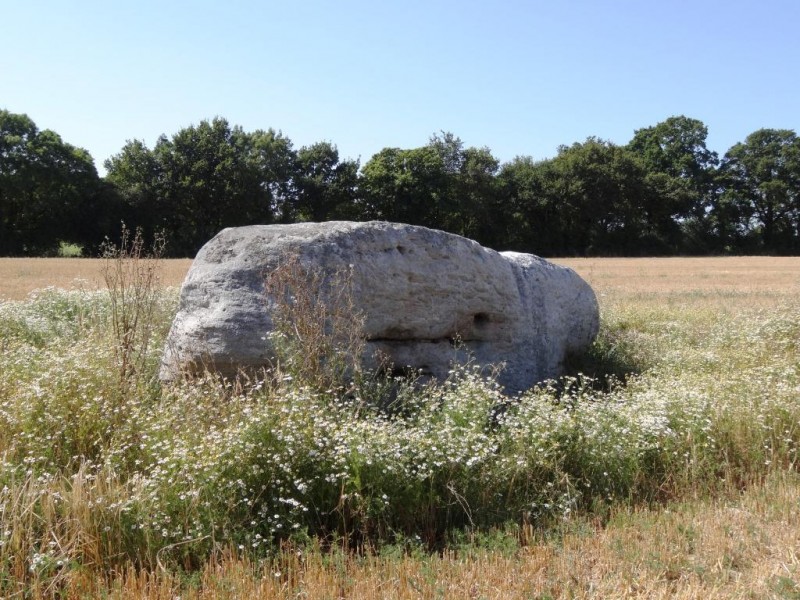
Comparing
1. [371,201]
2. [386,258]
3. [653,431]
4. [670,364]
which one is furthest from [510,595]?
[371,201]

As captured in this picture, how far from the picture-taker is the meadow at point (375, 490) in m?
4.12

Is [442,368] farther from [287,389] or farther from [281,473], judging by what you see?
[281,473]

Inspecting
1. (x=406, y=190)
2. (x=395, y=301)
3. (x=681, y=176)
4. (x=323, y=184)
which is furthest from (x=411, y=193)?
(x=395, y=301)

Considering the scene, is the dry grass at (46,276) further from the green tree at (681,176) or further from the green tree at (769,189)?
the green tree at (769,189)

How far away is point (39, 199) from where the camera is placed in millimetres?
47875

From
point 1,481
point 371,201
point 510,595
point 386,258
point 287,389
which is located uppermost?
point 371,201

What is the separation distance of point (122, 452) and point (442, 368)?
13.4 ft

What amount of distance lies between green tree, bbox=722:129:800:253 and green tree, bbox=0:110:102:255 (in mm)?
52368

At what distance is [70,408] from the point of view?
19.6 ft

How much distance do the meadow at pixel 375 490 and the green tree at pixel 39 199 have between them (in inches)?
1768

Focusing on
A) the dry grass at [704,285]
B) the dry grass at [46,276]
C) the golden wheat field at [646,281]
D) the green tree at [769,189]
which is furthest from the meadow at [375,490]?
the green tree at [769,189]

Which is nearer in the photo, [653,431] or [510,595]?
[510,595]

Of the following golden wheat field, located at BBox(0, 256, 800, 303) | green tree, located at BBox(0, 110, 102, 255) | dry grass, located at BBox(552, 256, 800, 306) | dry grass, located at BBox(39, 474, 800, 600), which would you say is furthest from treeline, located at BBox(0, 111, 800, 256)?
dry grass, located at BBox(39, 474, 800, 600)

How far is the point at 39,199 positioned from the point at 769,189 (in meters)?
58.4
